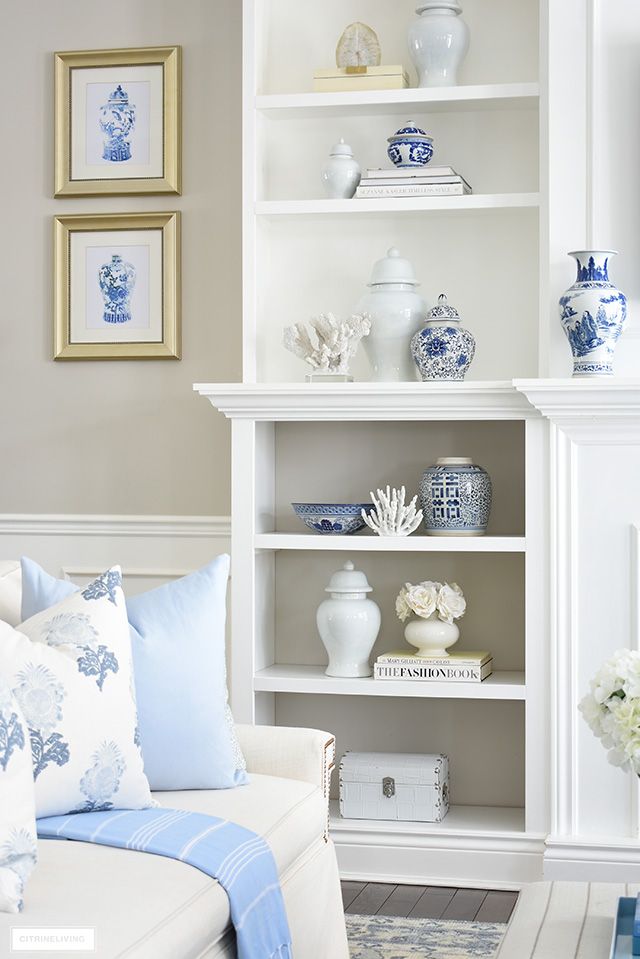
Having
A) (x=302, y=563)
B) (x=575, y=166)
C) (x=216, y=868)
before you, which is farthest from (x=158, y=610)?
(x=575, y=166)

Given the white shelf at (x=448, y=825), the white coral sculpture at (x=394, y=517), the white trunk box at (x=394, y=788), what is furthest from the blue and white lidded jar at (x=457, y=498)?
the white shelf at (x=448, y=825)

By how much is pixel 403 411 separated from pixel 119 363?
0.99m

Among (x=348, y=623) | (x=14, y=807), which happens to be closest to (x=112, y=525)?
(x=348, y=623)

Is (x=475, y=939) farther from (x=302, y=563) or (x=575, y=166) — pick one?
(x=575, y=166)

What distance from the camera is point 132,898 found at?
1.75m

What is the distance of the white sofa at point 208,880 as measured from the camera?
1675 millimetres

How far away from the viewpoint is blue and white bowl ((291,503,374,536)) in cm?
339

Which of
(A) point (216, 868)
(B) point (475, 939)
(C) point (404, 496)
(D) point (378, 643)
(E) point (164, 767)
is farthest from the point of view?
(D) point (378, 643)

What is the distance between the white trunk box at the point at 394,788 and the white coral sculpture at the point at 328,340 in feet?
3.47

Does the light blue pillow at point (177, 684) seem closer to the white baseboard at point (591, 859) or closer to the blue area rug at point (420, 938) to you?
the blue area rug at point (420, 938)

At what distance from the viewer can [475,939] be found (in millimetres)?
2871

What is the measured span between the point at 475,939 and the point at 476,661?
27.9 inches

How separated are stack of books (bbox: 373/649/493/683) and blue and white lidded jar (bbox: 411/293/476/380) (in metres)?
0.74

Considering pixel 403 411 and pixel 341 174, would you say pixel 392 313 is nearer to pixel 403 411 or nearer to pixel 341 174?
pixel 403 411
